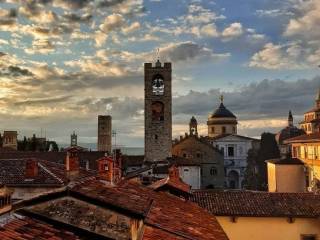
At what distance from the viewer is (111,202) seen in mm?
10812

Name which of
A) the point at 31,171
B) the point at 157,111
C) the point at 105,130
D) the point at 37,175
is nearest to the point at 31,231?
the point at 37,175

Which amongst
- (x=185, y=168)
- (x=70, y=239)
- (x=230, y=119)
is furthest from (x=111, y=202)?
(x=230, y=119)

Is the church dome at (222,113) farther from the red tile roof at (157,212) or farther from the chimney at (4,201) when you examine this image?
the chimney at (4,201)

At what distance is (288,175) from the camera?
149ft

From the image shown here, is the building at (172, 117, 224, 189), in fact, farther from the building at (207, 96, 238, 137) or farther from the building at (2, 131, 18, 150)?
the building at (2, 131, 18, 150)

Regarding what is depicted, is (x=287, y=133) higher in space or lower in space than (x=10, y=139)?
higher

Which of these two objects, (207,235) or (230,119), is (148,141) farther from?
(207,235)

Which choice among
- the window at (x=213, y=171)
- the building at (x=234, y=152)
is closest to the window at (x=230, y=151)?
the building at (x=234, y=152)

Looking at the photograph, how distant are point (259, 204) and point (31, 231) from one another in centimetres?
1773

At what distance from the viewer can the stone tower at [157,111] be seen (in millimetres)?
62469

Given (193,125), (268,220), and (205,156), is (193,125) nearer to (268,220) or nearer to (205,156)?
(205,156)

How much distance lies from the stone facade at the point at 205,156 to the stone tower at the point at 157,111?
12013 millimetres

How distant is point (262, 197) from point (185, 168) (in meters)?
31.8

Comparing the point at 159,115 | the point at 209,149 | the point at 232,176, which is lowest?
the point at 232,176
